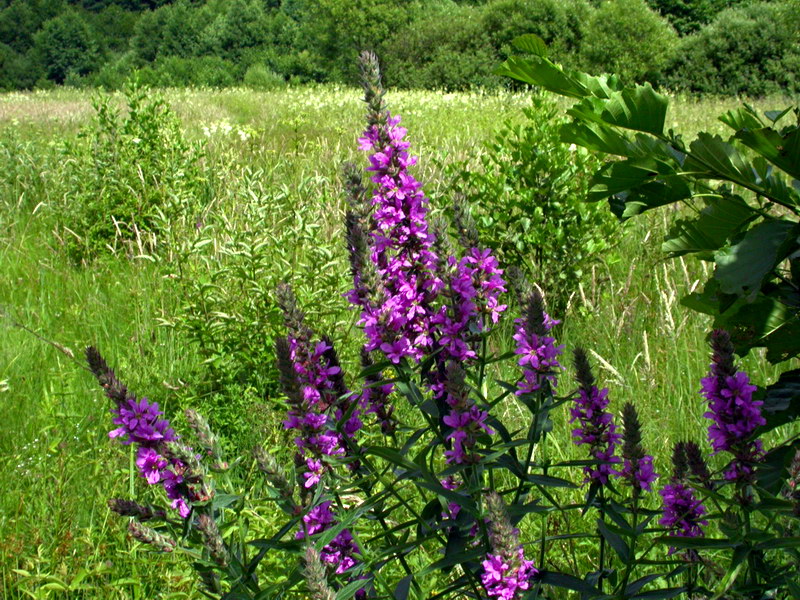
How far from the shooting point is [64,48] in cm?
7812

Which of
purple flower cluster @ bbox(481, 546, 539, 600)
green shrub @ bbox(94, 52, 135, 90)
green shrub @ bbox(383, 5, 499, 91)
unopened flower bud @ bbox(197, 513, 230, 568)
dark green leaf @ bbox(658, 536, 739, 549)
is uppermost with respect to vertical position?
dark green leaf @ bbox(658, 536, 739, 549)

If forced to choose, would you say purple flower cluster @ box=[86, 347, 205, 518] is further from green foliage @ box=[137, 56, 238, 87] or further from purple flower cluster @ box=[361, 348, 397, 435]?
green foliage @ box=[137, 56, 238, 87]

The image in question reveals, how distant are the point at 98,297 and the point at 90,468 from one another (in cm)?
181

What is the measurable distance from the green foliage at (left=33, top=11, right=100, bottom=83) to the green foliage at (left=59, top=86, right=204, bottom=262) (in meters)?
80.6

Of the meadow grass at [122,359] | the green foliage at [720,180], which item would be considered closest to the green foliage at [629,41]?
the meadow grass at [122,359]

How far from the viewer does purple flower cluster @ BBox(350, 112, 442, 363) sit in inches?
52.6

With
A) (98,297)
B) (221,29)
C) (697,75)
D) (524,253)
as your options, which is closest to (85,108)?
(98,297)

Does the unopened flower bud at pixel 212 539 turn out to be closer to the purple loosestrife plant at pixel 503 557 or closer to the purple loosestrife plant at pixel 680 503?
the purple loosestrife plant at pixel 503 557

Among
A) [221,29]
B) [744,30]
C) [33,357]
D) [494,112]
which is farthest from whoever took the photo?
[221,29]

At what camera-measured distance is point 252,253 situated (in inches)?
126

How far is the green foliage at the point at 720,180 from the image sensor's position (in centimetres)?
108

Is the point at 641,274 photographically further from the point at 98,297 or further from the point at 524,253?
the point at 98,297

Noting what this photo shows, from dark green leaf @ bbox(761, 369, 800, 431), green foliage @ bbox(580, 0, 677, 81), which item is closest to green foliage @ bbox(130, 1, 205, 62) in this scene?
green foliage @ bbox(580, 0, 677, 81)

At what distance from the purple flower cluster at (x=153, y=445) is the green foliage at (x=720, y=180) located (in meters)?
0.85
